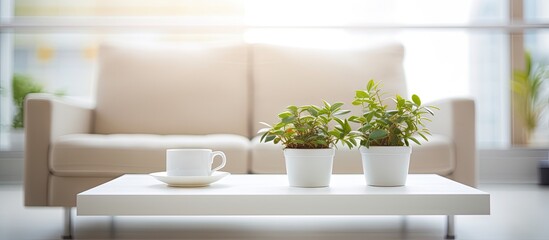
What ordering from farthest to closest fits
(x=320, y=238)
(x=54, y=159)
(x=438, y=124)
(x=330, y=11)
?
(x=330, y=11)
(x=438, y=124)
(x=54, y=159)
(x=320, y=238)

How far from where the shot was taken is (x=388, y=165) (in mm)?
1408

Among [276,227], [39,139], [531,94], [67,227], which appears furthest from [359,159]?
[531,94]

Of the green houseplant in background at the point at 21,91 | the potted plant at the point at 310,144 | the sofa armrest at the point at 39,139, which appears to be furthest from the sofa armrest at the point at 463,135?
the green houseplant in background at the point at 21,91

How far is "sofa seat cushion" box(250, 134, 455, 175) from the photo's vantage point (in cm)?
213

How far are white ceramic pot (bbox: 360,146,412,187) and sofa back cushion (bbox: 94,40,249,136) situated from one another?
1.36 metres

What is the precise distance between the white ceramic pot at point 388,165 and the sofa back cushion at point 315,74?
129 centimetres

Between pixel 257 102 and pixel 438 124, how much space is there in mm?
845

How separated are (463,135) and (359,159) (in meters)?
0.40

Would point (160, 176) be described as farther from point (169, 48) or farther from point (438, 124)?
point (169, 48)

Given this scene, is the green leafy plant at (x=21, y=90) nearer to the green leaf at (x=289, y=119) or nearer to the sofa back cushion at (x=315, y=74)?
the sofa back cushion at (x=315, y=74)

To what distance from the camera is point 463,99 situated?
2219 millimetres

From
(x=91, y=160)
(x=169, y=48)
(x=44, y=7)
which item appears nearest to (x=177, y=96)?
(x=169, y=48)

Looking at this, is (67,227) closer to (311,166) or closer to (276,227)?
(276,227)

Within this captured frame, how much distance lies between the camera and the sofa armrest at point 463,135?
2156mm
